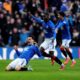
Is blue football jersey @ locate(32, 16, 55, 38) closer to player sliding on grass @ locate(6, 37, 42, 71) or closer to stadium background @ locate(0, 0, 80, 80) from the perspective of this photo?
player sliding on grass @ locate(6, 37, 42, 71)

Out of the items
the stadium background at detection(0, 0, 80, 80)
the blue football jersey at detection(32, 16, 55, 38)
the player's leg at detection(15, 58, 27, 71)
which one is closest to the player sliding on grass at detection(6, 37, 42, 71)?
the player's leg at detection(15, 58, 27, 71)

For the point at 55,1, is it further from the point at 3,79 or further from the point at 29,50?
the point at 3,79

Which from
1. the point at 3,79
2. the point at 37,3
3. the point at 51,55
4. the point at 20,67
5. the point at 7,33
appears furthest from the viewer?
the point at 37,3

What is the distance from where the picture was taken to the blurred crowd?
27.1 meters

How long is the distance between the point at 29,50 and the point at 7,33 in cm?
922

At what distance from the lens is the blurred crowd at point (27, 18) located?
27.1 m

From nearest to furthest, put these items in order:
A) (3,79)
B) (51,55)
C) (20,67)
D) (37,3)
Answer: (3,79) → (20,67) → (51,55) → (37,3)

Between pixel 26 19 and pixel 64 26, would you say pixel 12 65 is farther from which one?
pixel 26 19

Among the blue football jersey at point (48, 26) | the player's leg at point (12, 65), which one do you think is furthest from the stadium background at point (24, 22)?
the player's leg at point (12, 65)

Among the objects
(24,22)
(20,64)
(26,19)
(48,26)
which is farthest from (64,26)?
(26,19)

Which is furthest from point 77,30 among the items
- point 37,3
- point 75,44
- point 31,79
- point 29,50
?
point 31,79

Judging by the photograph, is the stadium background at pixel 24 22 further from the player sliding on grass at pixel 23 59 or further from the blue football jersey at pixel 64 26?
the player sliding on grass at pixel 23 59

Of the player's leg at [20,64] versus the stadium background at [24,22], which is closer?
the player's leg at [20,64]

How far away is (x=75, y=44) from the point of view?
27922 mm
